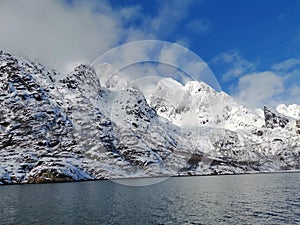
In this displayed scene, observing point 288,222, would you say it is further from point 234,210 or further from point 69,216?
point 69,216

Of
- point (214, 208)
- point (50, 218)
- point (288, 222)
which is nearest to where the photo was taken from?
point (288, 222)

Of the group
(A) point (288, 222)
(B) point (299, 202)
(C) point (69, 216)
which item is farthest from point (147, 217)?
(B) point (299, 202)

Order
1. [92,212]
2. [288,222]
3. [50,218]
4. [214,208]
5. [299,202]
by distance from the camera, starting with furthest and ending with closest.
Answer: [299,202]
[214,208]
[92,212]
[50,218]
[288,222]

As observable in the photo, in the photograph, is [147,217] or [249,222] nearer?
[249,222]

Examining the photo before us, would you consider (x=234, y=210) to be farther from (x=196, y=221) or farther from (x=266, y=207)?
(x=196, y=221)

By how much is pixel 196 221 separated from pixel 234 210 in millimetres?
20829

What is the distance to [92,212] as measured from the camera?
88.9m

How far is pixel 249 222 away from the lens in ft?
235

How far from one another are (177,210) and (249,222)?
24969 millimetres

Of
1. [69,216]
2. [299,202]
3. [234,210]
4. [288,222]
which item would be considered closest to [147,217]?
[69,216]

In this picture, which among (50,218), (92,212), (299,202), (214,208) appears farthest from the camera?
(299,202)

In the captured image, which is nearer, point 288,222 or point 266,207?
point 288,222

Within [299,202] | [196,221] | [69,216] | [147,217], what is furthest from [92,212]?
[299,202]

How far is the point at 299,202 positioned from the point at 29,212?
281 ft
